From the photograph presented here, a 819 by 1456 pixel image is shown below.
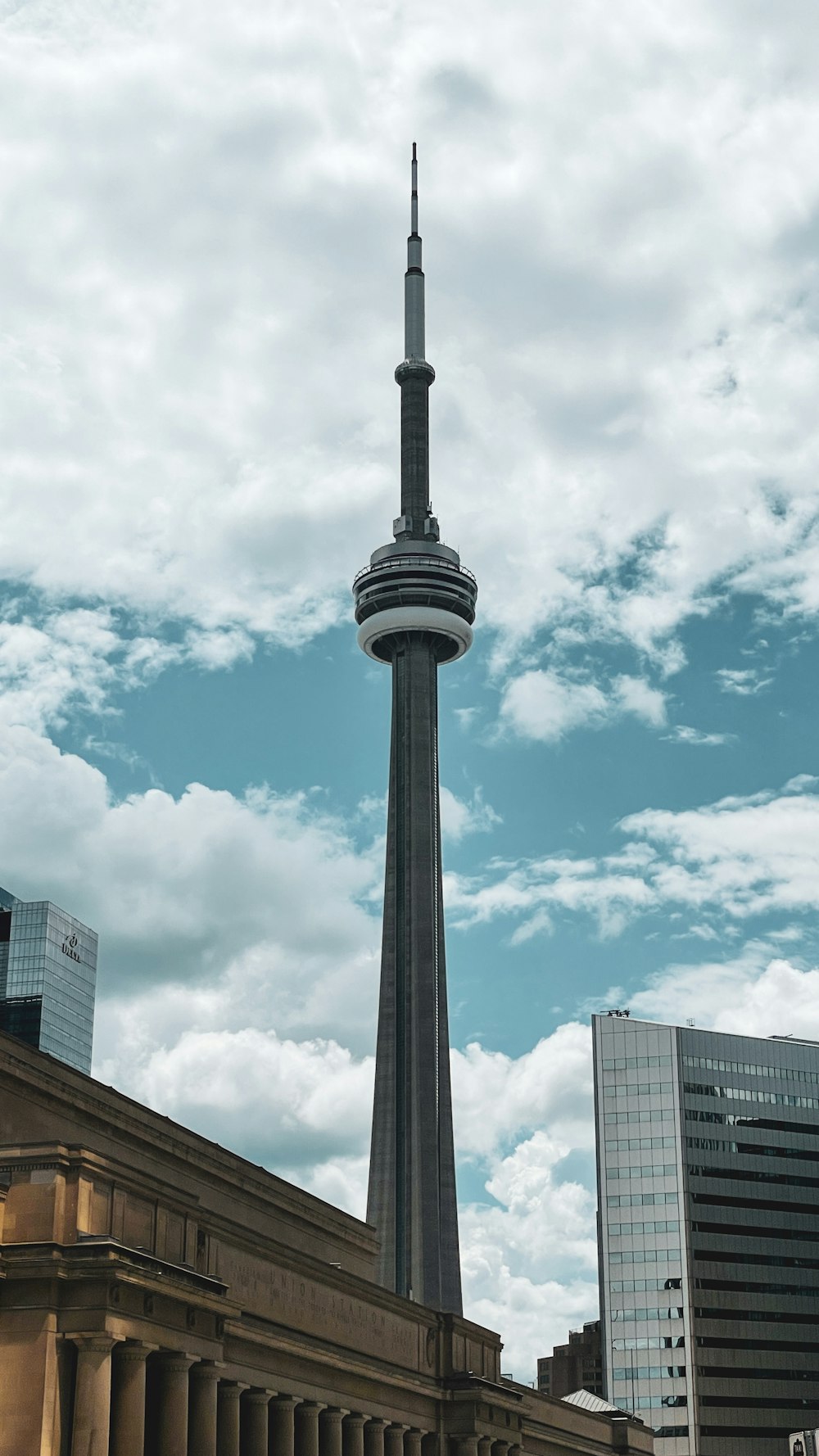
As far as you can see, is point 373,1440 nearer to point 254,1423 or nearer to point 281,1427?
point 281,1427

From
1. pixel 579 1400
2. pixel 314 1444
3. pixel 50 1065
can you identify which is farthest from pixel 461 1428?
pixel 579 1400

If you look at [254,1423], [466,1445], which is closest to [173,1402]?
[254,1423]

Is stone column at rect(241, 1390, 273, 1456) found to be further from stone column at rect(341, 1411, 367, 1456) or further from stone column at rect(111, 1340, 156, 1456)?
stone column at rect(111, 1340, 156, 1456)

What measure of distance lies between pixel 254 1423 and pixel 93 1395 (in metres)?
18.9

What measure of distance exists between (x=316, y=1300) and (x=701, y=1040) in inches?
4459

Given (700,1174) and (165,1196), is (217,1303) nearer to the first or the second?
(165,1196)

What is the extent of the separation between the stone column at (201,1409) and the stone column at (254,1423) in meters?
8.31

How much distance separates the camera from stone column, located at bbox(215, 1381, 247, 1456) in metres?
68.3

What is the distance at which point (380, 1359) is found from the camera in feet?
293

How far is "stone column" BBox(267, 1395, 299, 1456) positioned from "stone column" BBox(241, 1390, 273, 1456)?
2.80 metres

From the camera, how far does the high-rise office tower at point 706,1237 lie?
17950 centimetres

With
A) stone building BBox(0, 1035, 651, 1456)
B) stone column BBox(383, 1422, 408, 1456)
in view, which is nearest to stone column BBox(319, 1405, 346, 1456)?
stone building BBox(0, 1035, 651, 1456)

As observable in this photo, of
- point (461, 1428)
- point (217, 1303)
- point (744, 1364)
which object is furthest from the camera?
point (744, 1364)

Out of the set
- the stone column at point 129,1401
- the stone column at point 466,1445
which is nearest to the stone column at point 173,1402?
the stone column at point 129,1401
